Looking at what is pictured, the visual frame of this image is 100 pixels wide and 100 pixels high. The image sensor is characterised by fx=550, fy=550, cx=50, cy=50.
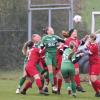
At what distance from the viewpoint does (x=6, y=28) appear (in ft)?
77.6

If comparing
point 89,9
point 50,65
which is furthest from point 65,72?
point 89,9

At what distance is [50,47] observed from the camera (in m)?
15.1

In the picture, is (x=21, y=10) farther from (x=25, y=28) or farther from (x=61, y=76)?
(x=61, y=76)

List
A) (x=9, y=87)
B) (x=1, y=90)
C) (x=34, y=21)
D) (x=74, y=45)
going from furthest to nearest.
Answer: (x=34, y=21) → (x=9, y=87) → (x=1, y=90) → (x=74, y=45)

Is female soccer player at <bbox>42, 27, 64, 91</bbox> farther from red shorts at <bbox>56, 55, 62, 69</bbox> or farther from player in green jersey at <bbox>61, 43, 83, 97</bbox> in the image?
player in green jersey at <bbox>61, 43, 83, 97</bbox>

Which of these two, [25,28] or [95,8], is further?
[95,8]

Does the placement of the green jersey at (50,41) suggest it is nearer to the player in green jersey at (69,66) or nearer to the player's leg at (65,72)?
the player in green jersey at (69,66)

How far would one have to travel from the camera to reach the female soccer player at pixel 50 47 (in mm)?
14945

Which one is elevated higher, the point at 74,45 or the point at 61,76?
the point at 74,45

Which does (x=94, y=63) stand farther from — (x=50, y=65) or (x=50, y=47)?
(x=50, y=47)

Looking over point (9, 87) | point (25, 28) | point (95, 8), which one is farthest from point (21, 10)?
point (9, 87)

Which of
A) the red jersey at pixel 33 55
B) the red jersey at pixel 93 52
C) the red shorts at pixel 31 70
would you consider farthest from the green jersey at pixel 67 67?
the red jersey at pixel 33 55

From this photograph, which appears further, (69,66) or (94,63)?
(94,63)

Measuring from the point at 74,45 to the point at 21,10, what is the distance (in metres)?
9.92
